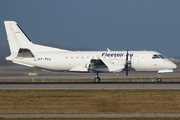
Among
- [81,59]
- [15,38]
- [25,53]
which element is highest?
[15,38]

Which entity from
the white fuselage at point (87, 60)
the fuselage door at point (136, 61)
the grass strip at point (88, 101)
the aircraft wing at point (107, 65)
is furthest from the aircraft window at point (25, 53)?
the fuselage door at point (136, 61)

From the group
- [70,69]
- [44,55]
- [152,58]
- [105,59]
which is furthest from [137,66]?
[44,55]

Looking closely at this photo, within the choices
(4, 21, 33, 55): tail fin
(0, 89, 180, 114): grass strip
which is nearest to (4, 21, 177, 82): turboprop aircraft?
(4, 21, 33, 55): tail fin

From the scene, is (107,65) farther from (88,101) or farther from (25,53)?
(88,101)

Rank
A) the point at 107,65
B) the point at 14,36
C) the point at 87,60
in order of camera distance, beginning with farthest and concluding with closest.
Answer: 1. the point at 14,36
2. the point at 87,60
3. the point at 107,65

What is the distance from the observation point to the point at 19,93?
2402 cm

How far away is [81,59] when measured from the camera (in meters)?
32.2

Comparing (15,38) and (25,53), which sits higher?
(15,38)

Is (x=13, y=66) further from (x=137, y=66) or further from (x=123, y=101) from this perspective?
(x=123, y=101)

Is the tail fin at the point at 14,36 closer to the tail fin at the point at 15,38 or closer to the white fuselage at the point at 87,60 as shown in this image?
the tail fin at the point at 15,38

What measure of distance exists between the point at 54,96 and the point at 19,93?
383 centimetres

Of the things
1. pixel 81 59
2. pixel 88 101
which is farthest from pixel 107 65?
pixel 88 101

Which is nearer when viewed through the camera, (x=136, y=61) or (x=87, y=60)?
(x=136, y=61)

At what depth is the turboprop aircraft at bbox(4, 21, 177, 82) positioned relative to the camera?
30.6 m
